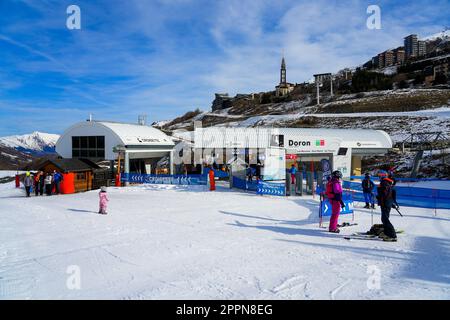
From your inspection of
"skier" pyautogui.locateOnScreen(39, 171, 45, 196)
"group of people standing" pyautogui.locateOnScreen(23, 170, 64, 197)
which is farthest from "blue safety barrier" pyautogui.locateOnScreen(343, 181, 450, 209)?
"skier" pyautogui.locateOnScreen(39, 171, 45, 196)

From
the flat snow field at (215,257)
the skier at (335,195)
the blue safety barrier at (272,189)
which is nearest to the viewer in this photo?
the flat snow field at (215,257)

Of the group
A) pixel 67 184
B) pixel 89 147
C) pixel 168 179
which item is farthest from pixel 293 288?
pixel 89 147

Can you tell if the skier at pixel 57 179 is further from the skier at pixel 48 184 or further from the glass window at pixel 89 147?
the glass window at pixel 89 147

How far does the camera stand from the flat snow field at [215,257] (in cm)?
532

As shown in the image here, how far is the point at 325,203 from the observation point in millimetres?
10922

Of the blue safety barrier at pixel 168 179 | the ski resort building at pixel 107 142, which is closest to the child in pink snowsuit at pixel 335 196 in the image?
the blue safety barrier at pixel 168 179

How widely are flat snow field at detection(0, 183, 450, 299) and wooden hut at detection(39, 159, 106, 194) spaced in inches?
270

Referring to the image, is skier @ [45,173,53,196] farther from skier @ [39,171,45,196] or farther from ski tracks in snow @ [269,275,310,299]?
ski tracks in snow @ [269,275,310,299]

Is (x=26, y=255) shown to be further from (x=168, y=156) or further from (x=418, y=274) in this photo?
(x=168, y=156)

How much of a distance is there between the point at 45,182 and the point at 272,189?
1220 cm

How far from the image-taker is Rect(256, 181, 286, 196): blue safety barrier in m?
17.4

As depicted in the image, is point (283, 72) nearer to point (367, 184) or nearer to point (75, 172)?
point (75, 172)

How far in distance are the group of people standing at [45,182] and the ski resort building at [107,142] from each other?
4.82m
